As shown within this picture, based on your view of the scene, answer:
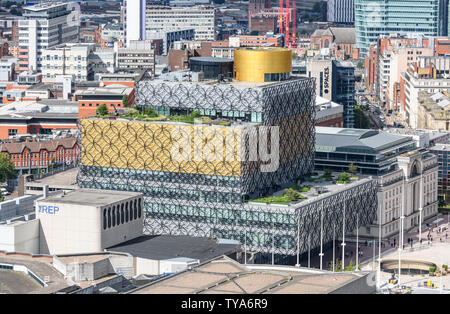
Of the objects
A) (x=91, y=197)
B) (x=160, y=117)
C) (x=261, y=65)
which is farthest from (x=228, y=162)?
(x=261, y=65)

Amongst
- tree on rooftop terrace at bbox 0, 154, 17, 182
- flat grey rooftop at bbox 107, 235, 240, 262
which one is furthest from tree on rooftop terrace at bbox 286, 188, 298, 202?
tree on rooftop terrace at bbox 0, 154, 17, 182

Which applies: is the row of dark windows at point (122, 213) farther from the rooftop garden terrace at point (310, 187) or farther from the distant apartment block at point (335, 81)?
the distant apartment block at point (335, 81)

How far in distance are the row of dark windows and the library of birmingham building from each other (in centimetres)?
69

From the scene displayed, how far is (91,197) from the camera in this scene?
105m

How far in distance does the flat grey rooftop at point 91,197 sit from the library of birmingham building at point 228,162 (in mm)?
2125

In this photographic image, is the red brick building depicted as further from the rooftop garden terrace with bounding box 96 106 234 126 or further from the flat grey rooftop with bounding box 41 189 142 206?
the flat grey rooftop with bounding box 41 189 142 206

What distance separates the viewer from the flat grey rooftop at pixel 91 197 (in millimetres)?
101812

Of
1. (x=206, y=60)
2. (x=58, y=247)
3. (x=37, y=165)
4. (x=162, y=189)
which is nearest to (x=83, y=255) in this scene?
(x=58, y=247)

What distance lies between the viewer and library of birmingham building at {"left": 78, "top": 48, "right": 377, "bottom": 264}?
10775 centimetres

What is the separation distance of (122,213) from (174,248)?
234 inches

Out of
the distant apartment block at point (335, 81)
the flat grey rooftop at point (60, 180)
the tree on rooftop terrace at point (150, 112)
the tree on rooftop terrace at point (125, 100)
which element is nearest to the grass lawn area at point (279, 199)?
the tree on rooftop terrace at point (150, 112)

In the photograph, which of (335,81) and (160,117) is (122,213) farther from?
(335,81)

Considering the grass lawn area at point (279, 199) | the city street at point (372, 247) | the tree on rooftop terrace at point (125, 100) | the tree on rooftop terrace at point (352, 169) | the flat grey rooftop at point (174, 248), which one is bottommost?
the city street at point (372, 247)
